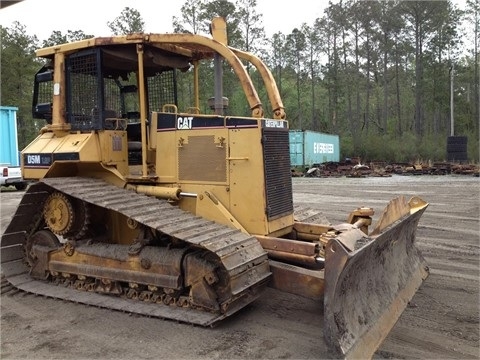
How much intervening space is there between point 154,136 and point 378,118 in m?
43.2

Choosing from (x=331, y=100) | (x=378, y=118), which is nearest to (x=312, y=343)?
(x=331, y=100)

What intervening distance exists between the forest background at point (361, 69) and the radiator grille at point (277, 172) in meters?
24.2

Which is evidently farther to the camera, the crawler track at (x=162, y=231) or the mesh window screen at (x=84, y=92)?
the mesh window screen at (x=84, y=92)

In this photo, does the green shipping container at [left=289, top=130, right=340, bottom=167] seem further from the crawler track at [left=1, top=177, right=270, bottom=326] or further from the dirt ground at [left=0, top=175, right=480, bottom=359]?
the dirt ground at [left=0, top=175, right=480, bottom=359]

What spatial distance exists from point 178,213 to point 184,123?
3.63 ft

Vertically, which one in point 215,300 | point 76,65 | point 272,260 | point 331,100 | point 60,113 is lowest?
point 215,300

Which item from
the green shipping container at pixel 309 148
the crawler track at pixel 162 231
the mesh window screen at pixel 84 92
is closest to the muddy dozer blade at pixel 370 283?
the crawler track at pixel 162 231

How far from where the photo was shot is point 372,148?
33062mm

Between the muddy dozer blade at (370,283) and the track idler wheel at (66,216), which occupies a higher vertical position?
the track idler wheel at (66,216)

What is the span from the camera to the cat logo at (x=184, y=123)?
5473 mm

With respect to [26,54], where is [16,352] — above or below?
below

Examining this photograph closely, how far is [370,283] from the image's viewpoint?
449cm

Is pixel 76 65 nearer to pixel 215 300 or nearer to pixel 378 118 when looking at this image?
pixel 215 300

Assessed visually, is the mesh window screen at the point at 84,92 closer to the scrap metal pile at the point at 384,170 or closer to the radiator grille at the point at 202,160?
the radiator grille at the point at 202,160
